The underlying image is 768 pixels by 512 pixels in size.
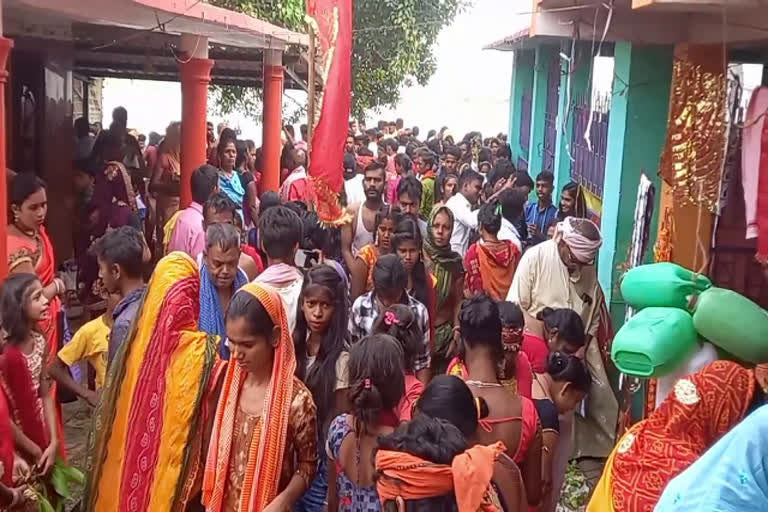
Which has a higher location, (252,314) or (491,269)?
(252,314)

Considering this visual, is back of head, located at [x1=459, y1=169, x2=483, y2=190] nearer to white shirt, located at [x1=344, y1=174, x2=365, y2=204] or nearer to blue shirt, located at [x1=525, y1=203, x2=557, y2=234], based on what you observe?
blue shirt, located at [x1=525, y1=203, x2=557, y2=234]

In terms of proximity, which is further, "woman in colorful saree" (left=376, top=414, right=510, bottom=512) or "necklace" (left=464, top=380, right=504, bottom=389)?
"necklace" (left=464, top=380, right=504, bottom=389)

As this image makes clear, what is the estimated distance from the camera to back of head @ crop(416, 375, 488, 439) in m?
2.92

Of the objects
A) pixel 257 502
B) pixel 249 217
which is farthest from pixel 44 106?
pixel 257 502

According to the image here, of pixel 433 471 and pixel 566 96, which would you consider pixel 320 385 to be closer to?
pixel 433 471

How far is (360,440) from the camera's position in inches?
125

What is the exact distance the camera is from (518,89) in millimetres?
16734

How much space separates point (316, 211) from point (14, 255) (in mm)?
1994

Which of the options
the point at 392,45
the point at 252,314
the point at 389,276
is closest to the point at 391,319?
the point at 389,276

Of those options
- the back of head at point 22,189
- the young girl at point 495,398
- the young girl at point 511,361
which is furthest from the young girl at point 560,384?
the back of head at point 22,189

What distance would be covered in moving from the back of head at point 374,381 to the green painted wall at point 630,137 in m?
3.61

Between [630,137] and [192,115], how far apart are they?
16.6 ft

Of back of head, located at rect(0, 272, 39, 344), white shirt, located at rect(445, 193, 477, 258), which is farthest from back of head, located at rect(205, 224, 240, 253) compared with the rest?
white shirt, located at rect(445, 193, 477, 258)

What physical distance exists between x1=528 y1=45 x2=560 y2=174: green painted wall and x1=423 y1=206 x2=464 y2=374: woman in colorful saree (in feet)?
25.5
